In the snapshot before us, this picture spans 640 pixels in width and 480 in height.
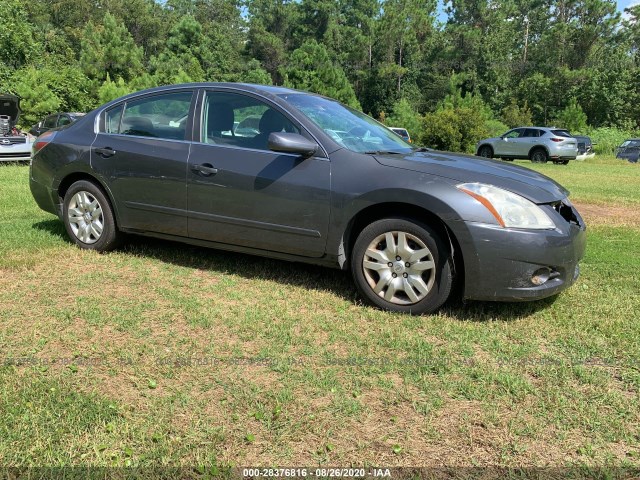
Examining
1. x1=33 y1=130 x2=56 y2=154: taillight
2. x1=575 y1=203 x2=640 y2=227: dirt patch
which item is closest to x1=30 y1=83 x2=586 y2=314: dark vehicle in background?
x1=33 y1=130 x2=56 y2=154: taillight

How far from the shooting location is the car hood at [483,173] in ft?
12.0

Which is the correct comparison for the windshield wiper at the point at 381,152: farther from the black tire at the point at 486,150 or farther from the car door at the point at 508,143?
the black tire at the point at 486,150

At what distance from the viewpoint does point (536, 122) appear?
53875 mm

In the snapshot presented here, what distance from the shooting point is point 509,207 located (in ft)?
11.5

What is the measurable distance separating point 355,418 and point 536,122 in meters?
57.0

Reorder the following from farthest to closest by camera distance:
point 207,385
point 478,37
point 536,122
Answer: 1. point 478,37
2. point 536,122
3. point 207,385

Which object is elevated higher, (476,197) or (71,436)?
(476,197)

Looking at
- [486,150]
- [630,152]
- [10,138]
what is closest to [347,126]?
[10,138]

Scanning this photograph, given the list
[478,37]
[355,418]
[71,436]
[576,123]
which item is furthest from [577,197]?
[478,37]

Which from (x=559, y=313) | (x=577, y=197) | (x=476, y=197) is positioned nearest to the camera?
(x=476, y=197)

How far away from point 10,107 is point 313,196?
1262 cm

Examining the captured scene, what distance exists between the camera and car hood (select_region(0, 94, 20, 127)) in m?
13.2

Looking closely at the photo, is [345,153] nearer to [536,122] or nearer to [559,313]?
[559,313]

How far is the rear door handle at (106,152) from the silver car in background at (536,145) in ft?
62.2
